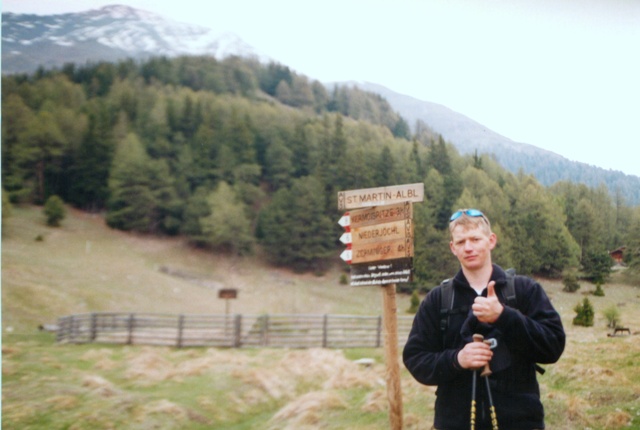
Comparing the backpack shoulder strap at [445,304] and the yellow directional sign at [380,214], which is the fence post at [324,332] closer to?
the yellow directional sign at [380,214]

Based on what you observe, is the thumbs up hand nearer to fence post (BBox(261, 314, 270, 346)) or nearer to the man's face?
the man's face

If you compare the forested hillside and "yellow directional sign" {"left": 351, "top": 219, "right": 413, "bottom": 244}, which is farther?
the forested hillside

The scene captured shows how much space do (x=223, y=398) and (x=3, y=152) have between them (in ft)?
9.65

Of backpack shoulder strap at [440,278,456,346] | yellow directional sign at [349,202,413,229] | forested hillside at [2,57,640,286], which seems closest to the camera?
backpack shoulder strap at [440,278,456,346]

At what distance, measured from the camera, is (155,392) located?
5148 mm

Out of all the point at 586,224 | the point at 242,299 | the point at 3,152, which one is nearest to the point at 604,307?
the point at 586,224

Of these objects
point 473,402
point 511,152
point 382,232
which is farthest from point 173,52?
point 473,402

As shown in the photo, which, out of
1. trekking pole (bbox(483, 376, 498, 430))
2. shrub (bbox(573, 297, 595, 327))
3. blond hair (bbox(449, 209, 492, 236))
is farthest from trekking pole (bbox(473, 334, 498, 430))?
shrub (bbox(573, 297, 595, 327))

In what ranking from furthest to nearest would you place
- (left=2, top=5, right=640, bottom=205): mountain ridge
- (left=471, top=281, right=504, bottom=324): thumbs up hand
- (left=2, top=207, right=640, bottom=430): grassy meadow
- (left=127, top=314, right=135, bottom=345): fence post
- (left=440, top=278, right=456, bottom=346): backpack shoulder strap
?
(left=127, top=314, right=135, bottom=345): fence post
(left=2, top=5, right=640, bottom=205): mountain ridge
(left=2, top=207, right=640, bottom=430): grassy meadow
(left=440, top=278, right=456, bottom=346): backpack shoulder strap
(left=471, top=281, right=504, bottom=324): thumbs up hand

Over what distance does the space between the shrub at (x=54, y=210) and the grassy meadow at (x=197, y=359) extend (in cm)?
8

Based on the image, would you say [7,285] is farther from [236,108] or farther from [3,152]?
[236,108]

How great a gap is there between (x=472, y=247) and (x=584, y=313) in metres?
3.41

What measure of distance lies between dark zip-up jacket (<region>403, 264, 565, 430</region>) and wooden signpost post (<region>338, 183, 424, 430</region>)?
1911 mm

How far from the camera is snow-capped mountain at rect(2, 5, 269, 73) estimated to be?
18.6 ft
